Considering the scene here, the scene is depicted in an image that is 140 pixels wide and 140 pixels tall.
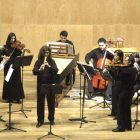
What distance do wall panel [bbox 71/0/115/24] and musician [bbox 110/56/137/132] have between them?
18.1 ft

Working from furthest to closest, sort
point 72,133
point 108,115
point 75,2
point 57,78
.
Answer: point 75,2 → point 108,115 → point 57,78 → point 72,133

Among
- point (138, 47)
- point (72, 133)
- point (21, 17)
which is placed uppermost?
point (21, 17)

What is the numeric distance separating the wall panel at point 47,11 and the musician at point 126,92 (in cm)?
565

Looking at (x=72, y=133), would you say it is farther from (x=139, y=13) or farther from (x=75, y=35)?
(x=139, y=13)

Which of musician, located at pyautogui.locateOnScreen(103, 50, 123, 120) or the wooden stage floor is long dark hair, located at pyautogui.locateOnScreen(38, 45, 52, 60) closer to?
musician, located at pyautogui.locateOnScreen(103, 50, 123, 120)

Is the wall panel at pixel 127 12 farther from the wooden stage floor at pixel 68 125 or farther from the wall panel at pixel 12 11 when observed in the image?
the wooden stage floor at pixel 68 125

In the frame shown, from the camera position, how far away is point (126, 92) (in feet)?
14.5

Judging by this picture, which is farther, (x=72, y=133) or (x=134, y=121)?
(x=134, y=121)

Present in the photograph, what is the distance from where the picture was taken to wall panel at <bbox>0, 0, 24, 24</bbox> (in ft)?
31.5

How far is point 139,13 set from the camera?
31.7 ft

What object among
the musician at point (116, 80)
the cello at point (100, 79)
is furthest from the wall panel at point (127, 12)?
the musician at point (116, 80)

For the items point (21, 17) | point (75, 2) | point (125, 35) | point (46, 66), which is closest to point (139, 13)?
point (125, 35)

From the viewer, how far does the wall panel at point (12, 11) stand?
31.5 feet

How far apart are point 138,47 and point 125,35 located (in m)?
0.60
